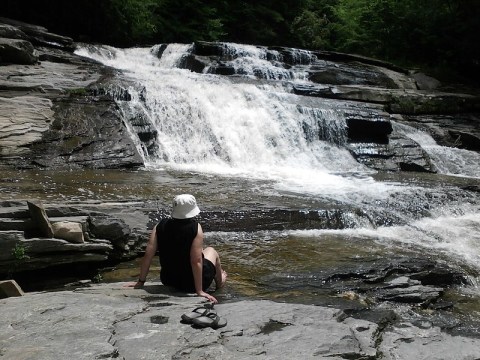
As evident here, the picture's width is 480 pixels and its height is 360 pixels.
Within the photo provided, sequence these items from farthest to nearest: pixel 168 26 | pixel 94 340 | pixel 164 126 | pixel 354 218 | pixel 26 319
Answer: pixel 168 26
pixel 164 126
pixel 354 218
pixel 26 319
pixel 94 340

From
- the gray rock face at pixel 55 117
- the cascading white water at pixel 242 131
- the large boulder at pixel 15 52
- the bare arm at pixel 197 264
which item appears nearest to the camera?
the bare arm at pixel 197 264

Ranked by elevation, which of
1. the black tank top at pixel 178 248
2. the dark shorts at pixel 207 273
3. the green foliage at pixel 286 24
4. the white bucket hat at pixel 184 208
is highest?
the green foliage at pixel 286 24

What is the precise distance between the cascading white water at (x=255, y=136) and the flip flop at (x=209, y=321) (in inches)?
219

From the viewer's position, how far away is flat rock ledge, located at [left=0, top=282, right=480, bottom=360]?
9.78ft

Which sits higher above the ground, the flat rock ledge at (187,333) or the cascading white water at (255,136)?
the cascading white water at (255,136)

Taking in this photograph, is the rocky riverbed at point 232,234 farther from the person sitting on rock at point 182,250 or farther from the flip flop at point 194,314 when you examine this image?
the person sitting on rock at point 182,250

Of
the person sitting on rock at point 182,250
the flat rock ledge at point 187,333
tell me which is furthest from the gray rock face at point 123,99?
the flat rock ledge at point 187,333

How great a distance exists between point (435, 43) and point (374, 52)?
10.4ft

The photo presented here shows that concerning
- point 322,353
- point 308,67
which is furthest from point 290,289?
point 308,67

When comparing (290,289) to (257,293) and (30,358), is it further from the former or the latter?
(30,358)

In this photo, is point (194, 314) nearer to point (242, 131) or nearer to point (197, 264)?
point (197, 264)

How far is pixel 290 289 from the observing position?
16.7 feet

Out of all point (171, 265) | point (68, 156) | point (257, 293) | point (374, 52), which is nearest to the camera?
point (171, 265)

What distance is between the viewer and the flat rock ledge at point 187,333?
2.98m
